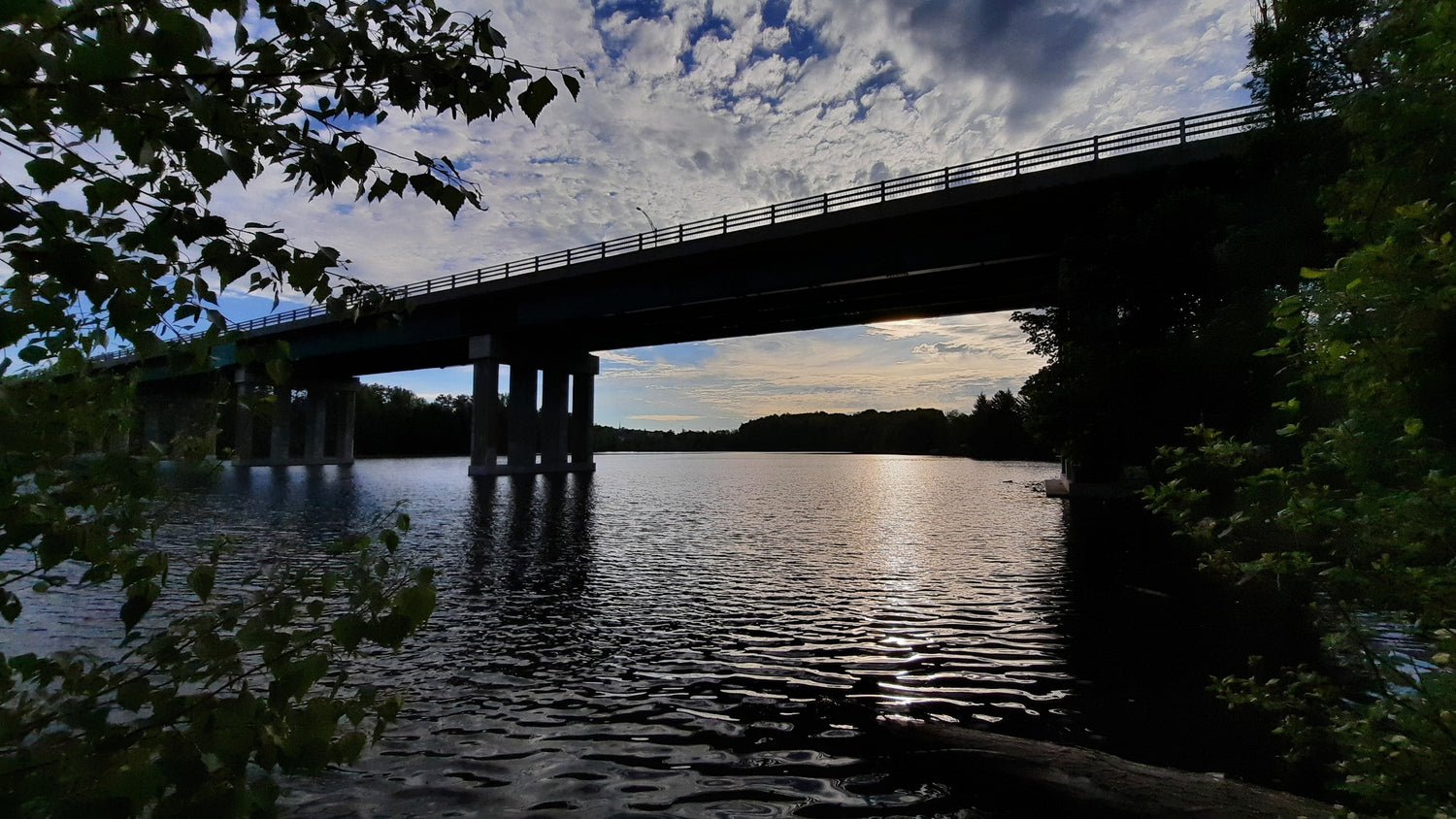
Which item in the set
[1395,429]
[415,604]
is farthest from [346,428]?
[1395,429]

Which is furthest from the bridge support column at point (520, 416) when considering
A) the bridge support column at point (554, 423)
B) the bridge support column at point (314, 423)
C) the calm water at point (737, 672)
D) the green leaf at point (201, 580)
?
the green leaf at point (201, 580)

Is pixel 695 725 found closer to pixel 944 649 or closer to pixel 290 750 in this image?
pixel 944 649

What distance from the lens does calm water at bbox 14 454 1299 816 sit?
7148mm

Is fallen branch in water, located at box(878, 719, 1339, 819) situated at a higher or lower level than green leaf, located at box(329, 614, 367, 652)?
lower

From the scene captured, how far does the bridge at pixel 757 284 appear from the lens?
108ft

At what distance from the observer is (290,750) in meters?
2.42

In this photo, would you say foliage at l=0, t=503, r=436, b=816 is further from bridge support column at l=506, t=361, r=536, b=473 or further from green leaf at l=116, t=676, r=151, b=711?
bridge support column at l=506, t=361, r=536, b=473

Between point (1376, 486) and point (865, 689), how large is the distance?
697 centimetres

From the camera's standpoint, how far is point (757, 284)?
46375 mm

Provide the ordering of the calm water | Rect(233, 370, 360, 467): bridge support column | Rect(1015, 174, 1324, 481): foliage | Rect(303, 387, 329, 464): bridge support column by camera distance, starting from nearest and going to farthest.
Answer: the calm water → Rect(1015, 174, 1324, 481): foliage → Rect(233, 370, 360, 467): bridge support column → Rect(303, 387, 329, 464): bridge support column

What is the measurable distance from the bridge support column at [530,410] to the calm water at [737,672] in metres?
37.9

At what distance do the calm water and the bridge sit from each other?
9.34 metres

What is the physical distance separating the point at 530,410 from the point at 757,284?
31050 mm

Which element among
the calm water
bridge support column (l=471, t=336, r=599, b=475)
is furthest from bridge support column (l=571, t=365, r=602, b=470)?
the calm water
